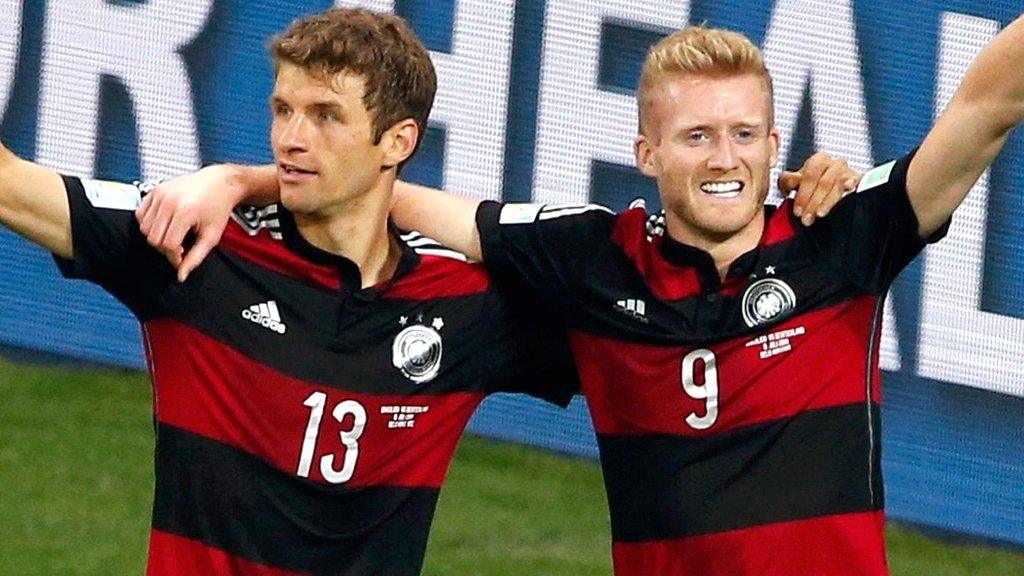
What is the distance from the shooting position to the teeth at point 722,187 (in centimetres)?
438

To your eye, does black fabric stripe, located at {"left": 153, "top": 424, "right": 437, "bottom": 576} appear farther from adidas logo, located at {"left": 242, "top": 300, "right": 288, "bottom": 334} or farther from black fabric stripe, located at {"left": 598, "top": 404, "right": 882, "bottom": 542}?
black fabric stripe, located at {"left": 598, "top": 404, "right": 882, "bottom": 542}

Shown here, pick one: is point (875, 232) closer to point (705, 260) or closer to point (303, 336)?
point (705, 260)

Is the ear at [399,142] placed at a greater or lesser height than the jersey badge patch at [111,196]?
greater

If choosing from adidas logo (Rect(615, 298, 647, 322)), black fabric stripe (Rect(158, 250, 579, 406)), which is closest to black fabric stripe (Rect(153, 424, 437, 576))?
black fabric stripe (Rect(158, 250, 579, 406))

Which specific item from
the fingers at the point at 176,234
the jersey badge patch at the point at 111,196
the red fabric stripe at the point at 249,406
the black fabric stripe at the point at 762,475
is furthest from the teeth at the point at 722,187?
the jersey badge patch at the point at 111,196

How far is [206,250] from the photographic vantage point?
14.2 feet

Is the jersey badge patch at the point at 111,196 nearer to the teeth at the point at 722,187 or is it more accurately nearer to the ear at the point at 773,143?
the teeth at the point at 722,187

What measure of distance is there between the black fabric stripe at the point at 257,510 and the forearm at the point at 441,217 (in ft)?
1.92

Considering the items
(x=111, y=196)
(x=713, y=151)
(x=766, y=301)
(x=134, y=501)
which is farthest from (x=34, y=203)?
(x=134, y=501)

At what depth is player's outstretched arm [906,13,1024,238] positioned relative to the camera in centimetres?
404

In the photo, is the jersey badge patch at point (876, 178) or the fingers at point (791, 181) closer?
the jersey badge patch at point (876, 178)

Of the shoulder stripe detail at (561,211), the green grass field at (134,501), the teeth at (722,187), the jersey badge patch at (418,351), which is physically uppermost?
the teeth at (722,187)

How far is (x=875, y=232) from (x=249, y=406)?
1295 millimetres

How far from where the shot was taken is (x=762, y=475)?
14.3 feet
